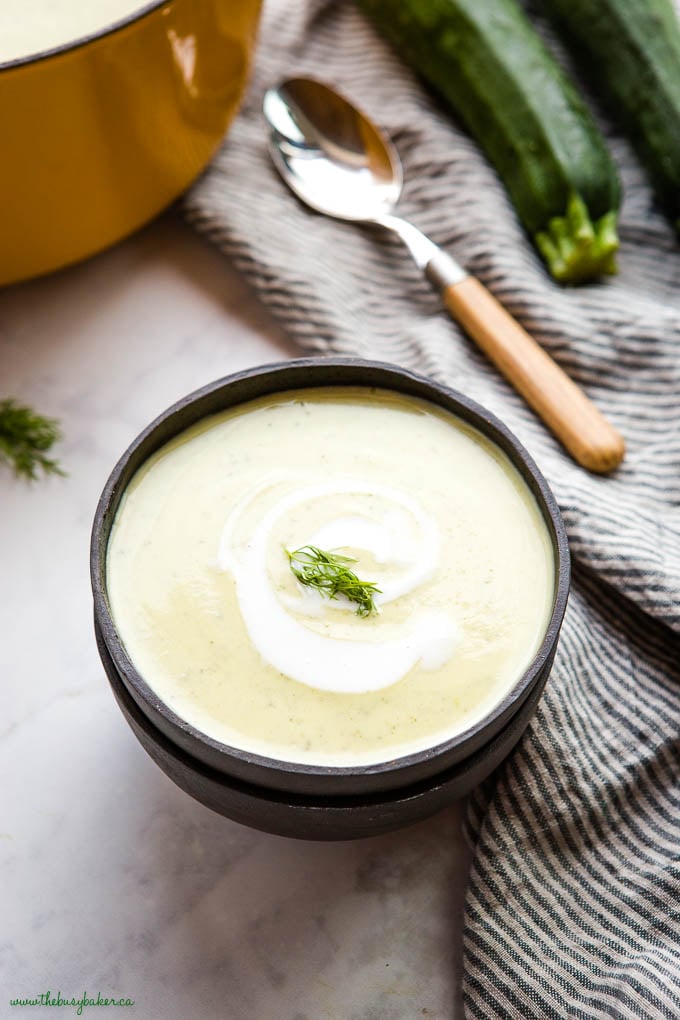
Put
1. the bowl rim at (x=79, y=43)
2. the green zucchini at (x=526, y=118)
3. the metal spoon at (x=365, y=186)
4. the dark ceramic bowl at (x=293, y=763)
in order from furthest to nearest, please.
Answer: the green zucchini at (x=526, y=118) → the metal spoon at (x=365, y=186) → the bowl rim at (x=79, y=43) → the dark ceramic bowl at (x=293, y=763)

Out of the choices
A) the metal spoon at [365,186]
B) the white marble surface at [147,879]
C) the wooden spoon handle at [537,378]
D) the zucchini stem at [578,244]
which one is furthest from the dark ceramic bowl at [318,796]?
the zucchini stem at [578,244]

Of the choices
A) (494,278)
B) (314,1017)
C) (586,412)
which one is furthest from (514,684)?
(494,278)

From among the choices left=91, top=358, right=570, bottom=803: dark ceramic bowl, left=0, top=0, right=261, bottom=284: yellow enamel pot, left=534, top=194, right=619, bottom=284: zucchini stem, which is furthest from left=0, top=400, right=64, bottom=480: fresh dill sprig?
left=534, top=194, right=619, bottom=284: zucchini stem

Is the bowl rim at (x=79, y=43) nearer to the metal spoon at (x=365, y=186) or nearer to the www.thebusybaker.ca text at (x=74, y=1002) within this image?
the metal spoon at (x=365, y=186)

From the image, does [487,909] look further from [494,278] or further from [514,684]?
[494,278]

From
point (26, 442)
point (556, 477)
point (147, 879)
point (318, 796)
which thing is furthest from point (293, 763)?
point (26, 442)
